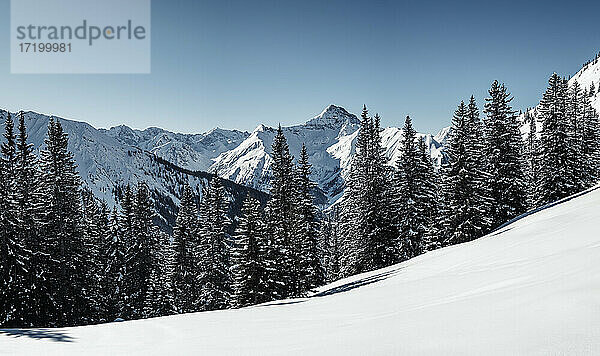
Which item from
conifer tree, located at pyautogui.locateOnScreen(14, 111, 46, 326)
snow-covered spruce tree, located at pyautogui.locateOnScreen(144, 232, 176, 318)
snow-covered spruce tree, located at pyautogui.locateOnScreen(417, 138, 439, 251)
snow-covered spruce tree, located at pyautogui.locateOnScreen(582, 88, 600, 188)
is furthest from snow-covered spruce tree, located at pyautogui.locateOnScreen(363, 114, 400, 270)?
conifer tree, located at pyautogui.locateOnScreen(14, 111, 46, 326)

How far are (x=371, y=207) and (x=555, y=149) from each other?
720 inches

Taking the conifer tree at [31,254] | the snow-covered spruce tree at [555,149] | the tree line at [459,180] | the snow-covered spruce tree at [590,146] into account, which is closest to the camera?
the conifer tree at [31,254]

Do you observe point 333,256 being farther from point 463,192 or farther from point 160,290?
point 463,192

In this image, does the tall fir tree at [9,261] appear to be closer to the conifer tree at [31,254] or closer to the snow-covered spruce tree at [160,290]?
the conifer tree at [31,254]

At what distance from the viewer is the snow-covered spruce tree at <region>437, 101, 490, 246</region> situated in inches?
1147

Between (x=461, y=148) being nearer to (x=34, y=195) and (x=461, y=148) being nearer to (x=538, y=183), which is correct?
(x=538, y=183)

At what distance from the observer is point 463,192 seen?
29.8m

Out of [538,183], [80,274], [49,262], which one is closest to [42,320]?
[49,262]

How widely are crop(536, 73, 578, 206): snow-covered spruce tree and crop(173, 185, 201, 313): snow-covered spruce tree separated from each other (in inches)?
1365

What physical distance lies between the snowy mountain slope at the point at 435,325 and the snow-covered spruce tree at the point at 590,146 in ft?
108

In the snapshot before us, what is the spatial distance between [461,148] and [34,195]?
3346 cm

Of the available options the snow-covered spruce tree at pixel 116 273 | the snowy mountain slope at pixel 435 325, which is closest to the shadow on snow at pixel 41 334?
the snowy mountain slope at pixel 435 325

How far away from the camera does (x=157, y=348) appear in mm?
5797

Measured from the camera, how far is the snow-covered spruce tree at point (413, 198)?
103 ft
